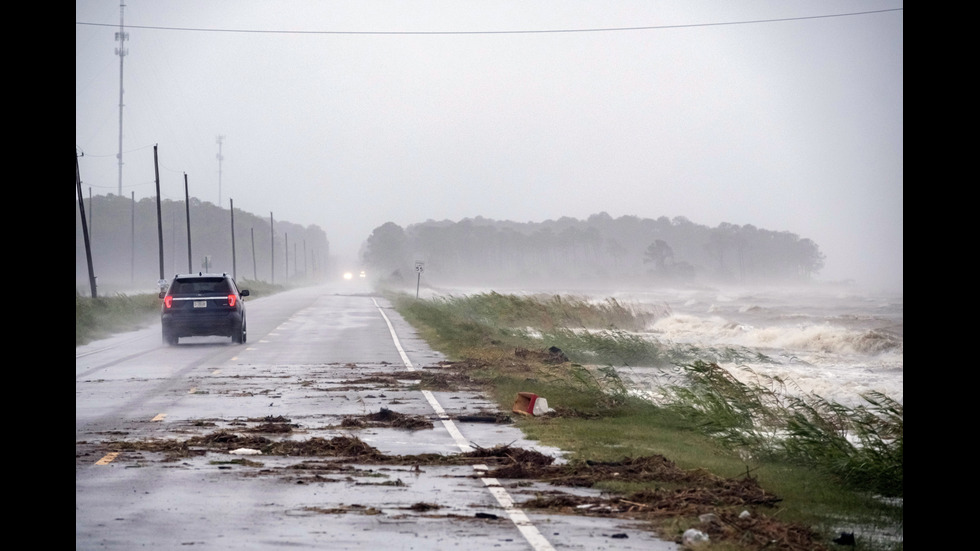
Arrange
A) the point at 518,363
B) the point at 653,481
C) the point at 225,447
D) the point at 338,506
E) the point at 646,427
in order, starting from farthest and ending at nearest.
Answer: the point at 518,363 < the point at 646,427 < the point at 225,447 < the point at 653,481 < the point at 338,506

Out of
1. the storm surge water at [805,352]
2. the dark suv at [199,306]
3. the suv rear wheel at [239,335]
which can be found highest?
the dark suv at [199,306]

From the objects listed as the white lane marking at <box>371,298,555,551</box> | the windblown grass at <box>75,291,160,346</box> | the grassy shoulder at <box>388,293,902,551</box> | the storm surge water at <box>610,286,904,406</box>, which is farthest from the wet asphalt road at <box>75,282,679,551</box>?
the windblown grass at <box>75,291,160,346</box>

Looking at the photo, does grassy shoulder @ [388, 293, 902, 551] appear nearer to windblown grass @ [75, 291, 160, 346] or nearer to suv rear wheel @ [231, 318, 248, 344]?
suv rear wheel @ [231, 318, 248, 344]

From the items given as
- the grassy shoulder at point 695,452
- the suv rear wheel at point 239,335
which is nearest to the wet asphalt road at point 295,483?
the grassy shoulder at point 695,452

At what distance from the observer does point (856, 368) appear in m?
31.4

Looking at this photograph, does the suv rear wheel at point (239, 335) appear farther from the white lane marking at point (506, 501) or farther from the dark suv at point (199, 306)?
the white lane marking at point (506, 501)

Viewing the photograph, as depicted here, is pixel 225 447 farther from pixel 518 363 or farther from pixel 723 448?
pixel 518 363

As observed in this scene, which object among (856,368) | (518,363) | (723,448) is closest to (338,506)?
(723,448)

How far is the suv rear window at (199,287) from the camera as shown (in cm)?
3106

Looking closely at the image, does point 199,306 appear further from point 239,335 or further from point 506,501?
point 506,501

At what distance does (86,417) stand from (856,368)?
23.0 meters
